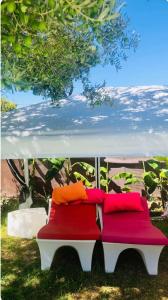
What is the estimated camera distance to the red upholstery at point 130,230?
4.29 metres

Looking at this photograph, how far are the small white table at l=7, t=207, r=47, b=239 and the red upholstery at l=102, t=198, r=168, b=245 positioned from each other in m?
1.38

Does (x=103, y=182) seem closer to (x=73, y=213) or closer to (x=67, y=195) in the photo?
(x=67, y=195)

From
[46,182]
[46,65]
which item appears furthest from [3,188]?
[46,65]

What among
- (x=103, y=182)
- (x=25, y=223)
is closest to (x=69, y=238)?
(x=25, y=223)

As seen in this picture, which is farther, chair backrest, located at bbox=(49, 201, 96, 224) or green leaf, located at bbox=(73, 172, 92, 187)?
green leaf, located at bbox=(73, 172, 92, 187)

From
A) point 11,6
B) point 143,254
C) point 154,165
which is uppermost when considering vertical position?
point 11,6

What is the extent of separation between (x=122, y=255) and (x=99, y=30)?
10.0ft

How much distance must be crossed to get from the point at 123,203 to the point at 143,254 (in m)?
1.22

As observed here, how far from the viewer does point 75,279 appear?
4.32 metres

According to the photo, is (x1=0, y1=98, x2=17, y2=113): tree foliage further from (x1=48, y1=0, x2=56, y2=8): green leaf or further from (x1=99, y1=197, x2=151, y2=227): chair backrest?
(x1=99, y1=197, x2=151, y2=227): chair backrest

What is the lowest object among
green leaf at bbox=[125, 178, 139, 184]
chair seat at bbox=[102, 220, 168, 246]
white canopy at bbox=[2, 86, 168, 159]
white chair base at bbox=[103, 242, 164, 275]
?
white chair base at bbox=[103, 242, 164, 275]

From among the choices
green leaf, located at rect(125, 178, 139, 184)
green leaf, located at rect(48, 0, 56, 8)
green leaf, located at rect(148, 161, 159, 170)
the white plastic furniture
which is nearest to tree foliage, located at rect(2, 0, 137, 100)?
green leaf, located at rect(48, 0, 56, 8)

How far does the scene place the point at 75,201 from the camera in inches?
230

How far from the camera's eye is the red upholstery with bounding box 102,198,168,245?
14.1 ft
